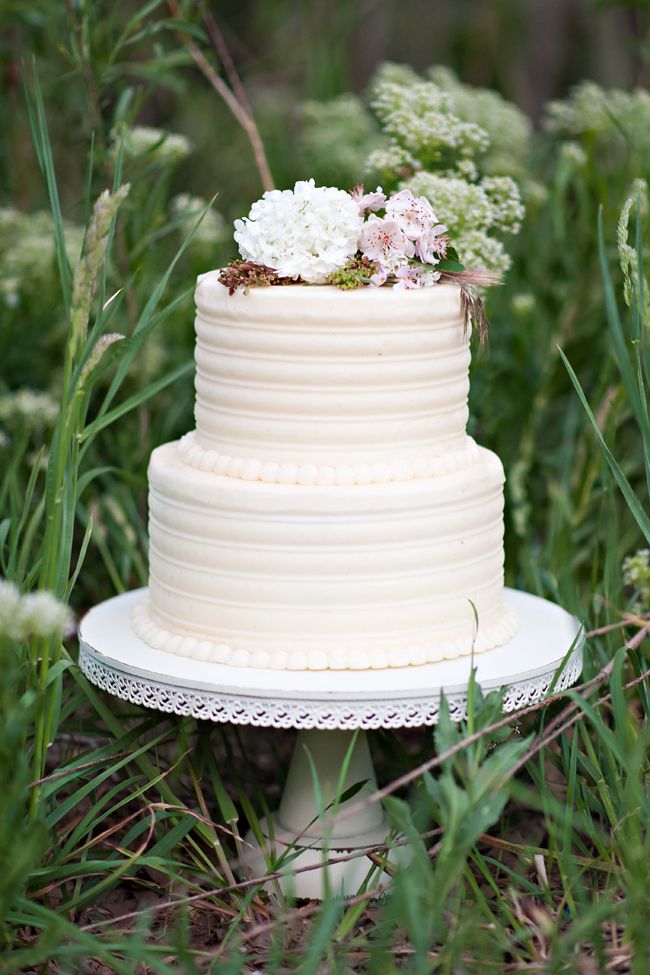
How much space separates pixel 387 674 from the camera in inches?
84.3

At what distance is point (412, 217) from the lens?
2301mm

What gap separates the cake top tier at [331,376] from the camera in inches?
85.4

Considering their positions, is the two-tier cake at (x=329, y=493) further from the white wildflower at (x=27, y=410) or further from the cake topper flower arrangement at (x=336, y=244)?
the white wildflower at (x=27, y=410)

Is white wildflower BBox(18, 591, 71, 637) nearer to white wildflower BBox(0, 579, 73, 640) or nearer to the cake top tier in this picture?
white wildflower BBox(0, 579, 73, 640)

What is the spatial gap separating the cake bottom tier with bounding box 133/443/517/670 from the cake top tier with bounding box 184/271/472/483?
0.07m

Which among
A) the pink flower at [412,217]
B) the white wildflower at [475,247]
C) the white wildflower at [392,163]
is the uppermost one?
the white wildflower at [392,163]

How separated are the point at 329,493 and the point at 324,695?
359mm

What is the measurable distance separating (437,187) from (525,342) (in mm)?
1007

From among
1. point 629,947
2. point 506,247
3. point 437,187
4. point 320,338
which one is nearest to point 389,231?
point 320,338

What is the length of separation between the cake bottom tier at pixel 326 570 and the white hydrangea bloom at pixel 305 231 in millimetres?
427

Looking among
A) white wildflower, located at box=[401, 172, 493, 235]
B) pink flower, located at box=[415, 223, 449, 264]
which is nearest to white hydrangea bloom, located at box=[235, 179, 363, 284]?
pink flower, located at box=[415, 223, 449, 264]

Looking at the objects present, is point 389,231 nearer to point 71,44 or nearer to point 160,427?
point 71,44

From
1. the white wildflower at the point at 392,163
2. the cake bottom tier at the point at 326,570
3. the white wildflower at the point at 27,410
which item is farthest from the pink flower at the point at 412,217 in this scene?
the white wildflower at the point at 27,410

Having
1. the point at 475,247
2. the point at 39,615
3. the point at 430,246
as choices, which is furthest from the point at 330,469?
the point at 475,247
